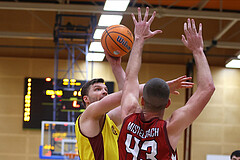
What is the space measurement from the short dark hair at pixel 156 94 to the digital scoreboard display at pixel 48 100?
10.9 metres

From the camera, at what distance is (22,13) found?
16.0 m

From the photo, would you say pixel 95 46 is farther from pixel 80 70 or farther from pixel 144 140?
pixel 144 140

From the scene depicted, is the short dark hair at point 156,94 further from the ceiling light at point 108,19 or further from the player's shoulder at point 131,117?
the ceiling light at point 108,19

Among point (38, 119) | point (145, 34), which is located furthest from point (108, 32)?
point (38, 119)

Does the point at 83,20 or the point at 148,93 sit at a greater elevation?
the point at 83,20

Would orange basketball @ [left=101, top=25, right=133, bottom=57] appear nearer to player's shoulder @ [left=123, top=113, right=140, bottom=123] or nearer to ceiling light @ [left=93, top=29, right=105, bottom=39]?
player's shoulder @ [left=123, top=113, right=140, bottom=123]

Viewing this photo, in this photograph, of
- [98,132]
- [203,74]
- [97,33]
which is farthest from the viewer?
[97,33]

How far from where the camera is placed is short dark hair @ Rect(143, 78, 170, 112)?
3.13 m

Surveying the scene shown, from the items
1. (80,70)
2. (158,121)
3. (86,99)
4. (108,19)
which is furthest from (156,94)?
(80,70)

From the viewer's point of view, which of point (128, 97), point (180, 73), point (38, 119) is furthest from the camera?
point (180, 73)

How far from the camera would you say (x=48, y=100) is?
15234 millimetres

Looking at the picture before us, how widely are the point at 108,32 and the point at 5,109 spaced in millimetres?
12118

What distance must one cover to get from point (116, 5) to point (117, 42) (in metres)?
6.26

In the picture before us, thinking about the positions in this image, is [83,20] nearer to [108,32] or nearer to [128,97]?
[108,32]
